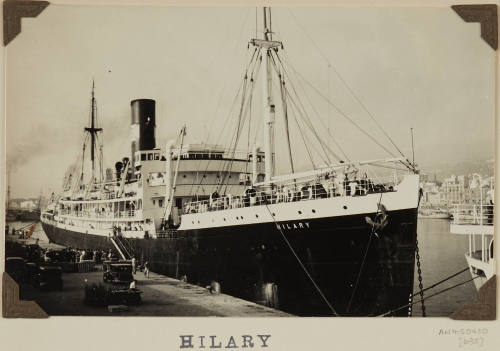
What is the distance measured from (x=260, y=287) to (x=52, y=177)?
284 centimetres

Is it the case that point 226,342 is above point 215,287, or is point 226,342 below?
below

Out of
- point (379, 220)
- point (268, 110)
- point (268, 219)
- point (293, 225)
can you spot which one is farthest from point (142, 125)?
point (379, 220)

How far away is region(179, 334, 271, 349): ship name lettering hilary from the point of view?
4.85 metres

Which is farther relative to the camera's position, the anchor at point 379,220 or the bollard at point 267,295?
the bollard at point 267,295

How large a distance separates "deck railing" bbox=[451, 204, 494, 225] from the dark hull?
1.67 feet

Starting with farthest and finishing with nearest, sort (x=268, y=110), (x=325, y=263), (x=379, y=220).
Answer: (x=268, y=110) < (x=325, y=263) < (x=379, y=220)

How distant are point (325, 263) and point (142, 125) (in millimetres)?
3283

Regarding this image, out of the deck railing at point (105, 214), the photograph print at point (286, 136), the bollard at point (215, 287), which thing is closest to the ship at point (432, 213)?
the photograph print at point (286, 136)

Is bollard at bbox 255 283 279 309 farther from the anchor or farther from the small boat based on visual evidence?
the small boat

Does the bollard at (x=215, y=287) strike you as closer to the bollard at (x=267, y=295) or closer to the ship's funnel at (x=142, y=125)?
→ the bollard at (x=267, y=295)

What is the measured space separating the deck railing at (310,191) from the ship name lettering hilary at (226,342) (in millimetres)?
1752

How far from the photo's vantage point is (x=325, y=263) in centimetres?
553

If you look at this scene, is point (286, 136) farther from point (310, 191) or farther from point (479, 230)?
point (479, 230)

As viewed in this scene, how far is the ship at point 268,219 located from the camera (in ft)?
17.5
